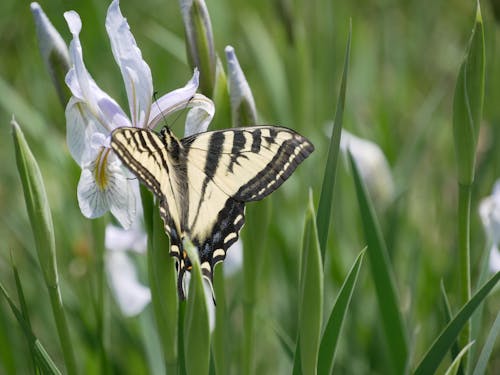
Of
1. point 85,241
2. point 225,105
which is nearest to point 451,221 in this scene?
point 85,241

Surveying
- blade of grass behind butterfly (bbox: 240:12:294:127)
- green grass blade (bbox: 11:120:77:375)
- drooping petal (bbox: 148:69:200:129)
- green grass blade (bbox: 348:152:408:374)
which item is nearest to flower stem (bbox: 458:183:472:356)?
green grass blade (bbox: 348:152:408:374)

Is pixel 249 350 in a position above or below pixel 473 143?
below

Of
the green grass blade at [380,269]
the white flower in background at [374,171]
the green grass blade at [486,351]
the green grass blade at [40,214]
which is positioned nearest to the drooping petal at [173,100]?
the green grass blade at [40,214]

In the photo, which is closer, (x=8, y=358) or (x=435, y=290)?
(x=8, y=358)

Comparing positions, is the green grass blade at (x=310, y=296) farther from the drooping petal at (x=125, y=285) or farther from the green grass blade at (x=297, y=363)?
the drooping petal at (x=125, y=285)

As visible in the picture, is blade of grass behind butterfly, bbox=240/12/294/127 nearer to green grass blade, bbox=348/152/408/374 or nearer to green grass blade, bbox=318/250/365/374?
green grass blade, bbox=348/152/408/374

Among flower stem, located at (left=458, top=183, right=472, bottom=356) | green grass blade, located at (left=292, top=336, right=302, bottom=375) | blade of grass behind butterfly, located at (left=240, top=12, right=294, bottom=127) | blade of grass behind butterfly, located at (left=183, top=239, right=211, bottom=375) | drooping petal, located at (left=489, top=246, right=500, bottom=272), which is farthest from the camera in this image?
blade of grass behind butterfly, located at (left=240, top=12, right=294, bottom=127)

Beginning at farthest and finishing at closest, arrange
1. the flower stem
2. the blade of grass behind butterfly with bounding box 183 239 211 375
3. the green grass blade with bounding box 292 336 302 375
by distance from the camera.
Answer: the flower stem
the green grass blade with bounding box 292 336 302 375
the blade of grass behind butterfly with bounding box 183 239 211 375

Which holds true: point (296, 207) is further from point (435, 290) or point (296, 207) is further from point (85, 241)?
point (85, 241)

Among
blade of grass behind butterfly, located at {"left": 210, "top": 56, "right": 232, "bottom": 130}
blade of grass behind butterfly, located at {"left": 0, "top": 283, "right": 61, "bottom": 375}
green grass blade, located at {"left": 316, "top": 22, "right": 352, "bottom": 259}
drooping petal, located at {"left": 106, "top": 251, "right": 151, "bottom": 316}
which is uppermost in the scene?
blade of grass behind butterfly, located at {"left": 210, "top": 56, "right": 232, "bottom": 130}
